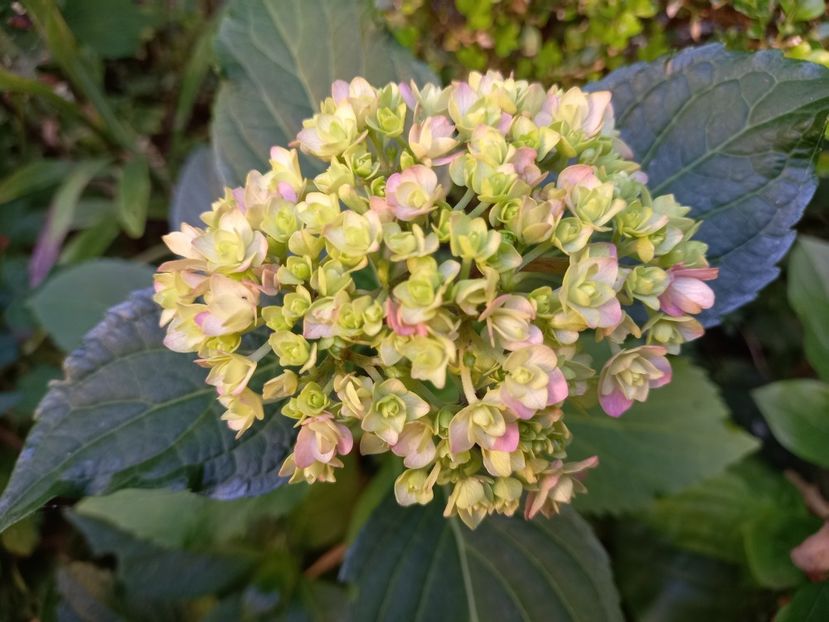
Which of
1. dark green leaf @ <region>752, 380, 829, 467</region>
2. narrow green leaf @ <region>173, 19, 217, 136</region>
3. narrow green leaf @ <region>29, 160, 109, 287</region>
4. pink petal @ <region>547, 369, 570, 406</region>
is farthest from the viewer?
narrow green leaf @ <region>173, 19, 217, 136</region>

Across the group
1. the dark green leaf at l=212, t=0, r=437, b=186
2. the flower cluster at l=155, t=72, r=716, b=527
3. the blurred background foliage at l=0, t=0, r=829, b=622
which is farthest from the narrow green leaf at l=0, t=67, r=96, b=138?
the flower cluster at l=155, t=72, r=716, b=527

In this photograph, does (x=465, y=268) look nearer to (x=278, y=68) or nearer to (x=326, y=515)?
(x=278, y=68)

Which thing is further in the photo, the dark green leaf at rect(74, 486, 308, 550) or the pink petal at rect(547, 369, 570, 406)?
the dark green leaf at rect(74, 486, 308, 550)

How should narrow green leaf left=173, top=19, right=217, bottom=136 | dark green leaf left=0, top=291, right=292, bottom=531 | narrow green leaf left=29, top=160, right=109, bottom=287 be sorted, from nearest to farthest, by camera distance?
dark green leaf left=0, top=291, right=292, bottom=531 → narrow green leaf left=29, top=160, right=109, bottom=287 → narrow green leaf left=173, top=19, right=217, bottom=136

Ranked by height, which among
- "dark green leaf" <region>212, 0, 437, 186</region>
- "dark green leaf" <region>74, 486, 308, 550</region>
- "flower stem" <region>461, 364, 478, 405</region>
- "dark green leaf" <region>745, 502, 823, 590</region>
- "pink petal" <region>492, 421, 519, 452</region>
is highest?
"dark green leaf" <region>212, 0, 437, 186</region>

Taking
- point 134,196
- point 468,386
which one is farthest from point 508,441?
point 134,196

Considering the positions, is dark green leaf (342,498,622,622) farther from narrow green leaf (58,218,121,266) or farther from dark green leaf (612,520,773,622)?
narrow green leaf (58,218,121,266)

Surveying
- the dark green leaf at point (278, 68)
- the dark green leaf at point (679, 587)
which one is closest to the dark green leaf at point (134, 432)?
the dark green leaf at point (278, 68)

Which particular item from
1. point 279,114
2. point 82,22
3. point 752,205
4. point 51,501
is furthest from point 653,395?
point 82,22
